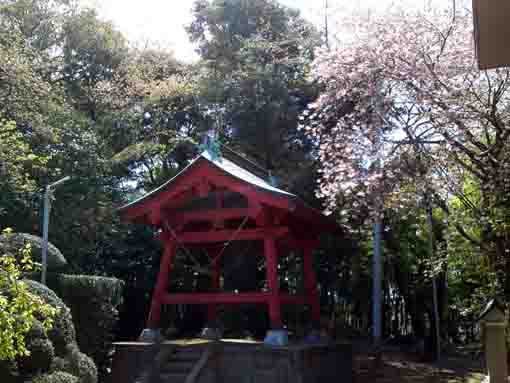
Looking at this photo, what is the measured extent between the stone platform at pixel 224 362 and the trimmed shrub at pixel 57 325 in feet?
5.06

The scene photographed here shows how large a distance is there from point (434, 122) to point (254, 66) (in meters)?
8.27

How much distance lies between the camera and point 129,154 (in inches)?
702

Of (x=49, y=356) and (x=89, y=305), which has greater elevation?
(x=89, y=305)

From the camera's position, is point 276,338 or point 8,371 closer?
point 8,371

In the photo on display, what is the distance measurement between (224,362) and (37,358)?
335 centimetres

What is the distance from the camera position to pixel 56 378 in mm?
9367

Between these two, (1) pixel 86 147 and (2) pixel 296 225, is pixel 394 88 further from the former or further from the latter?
(1) pixel 86 147

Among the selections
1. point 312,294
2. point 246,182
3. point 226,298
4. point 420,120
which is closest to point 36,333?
point 226,298

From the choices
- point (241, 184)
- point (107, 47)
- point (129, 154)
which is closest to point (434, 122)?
point (241, 184)

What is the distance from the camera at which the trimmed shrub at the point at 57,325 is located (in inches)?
385

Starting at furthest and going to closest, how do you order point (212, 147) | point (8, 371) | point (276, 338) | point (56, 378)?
point (212, 147), point (276, 338), point (56, 378), point (8, 371)

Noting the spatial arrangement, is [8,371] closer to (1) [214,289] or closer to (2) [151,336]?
(2) [151,336]

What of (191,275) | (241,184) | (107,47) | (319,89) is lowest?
(191,275)

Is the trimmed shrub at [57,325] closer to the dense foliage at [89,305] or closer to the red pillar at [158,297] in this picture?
the dense foliage at [89,305]
